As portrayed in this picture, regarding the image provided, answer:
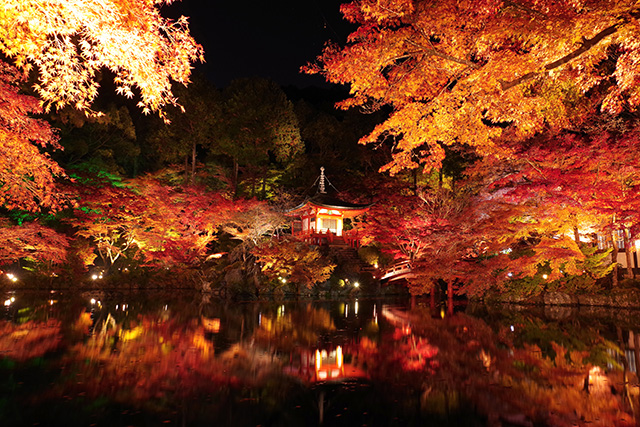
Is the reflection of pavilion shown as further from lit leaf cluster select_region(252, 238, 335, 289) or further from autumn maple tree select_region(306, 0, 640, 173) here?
lit leaf cluster select_region(252, 238, 335, 289)

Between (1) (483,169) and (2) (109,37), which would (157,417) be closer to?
(2) (109,37)

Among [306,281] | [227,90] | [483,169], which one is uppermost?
[227,90]

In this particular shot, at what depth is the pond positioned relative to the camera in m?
3.74

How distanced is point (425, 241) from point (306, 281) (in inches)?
228

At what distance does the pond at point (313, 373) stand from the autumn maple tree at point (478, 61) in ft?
13.9

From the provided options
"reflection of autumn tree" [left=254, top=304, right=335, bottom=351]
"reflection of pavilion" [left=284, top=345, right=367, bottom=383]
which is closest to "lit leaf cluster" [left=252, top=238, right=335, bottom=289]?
"reflection of autumn tree" [left=254, top=304, right=335, bottom=351]

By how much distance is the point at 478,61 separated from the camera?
7.47m

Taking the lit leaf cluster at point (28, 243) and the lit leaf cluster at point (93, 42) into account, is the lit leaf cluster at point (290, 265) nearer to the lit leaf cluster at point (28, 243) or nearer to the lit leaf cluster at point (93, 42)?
the lit leaf cluster at point (28, 243)

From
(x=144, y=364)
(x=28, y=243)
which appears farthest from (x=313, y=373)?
(x=28, y=243)

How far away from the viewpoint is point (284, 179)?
93.4ft

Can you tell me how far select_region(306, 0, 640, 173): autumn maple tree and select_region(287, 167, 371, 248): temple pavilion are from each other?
43.1ft

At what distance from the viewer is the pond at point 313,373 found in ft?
12.3

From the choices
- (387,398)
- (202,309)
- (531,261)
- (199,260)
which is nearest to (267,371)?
(387,398)

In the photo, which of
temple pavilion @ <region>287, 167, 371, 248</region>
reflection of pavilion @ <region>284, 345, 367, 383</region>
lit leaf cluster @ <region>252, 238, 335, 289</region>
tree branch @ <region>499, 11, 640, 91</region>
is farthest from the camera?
temple pavilion @ <region>287, 167, 371, 248</region>
